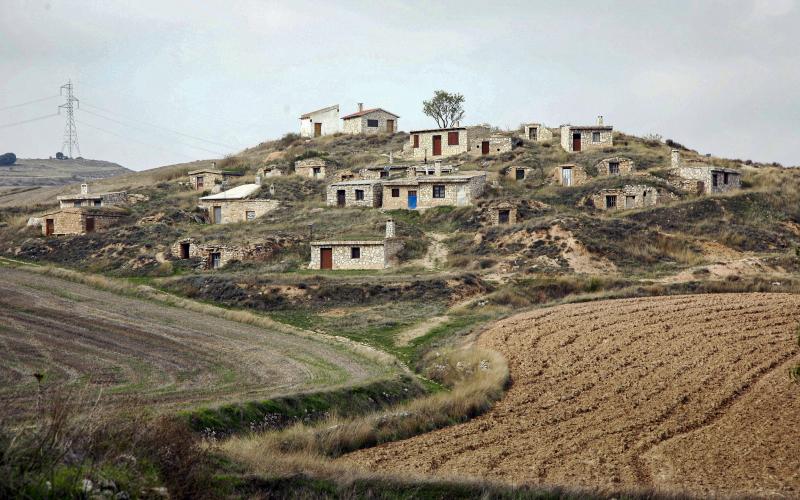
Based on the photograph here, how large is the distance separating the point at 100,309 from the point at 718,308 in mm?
29385

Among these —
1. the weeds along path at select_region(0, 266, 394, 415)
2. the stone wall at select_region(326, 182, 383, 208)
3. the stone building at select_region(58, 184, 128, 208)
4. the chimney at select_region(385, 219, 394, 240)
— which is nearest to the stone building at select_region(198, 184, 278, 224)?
the stone wall at select_region(326, 182, 383, 208)

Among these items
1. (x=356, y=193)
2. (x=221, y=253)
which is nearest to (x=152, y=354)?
(x=221, y=253)

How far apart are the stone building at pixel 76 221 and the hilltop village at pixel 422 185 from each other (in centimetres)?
8

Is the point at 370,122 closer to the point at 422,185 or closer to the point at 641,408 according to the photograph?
the point at 422,185

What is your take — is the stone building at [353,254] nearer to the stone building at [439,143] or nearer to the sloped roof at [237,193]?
the sloped roof at [237,193]

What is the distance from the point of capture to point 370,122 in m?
107

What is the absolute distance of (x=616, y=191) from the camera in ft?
230

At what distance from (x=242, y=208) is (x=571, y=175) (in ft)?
94.7

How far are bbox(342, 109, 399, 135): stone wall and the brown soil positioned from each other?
68.1m

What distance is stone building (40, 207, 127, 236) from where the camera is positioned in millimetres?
73062

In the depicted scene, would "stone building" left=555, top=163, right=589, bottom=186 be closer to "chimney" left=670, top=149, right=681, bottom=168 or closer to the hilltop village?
the hilltop village

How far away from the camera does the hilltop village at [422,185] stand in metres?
64.1

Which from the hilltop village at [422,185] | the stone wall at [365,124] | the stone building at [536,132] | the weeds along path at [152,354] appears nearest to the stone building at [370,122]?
the stone wall at [365,124]

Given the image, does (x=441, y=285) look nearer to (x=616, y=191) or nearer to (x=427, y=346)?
(x=427, y=346)
